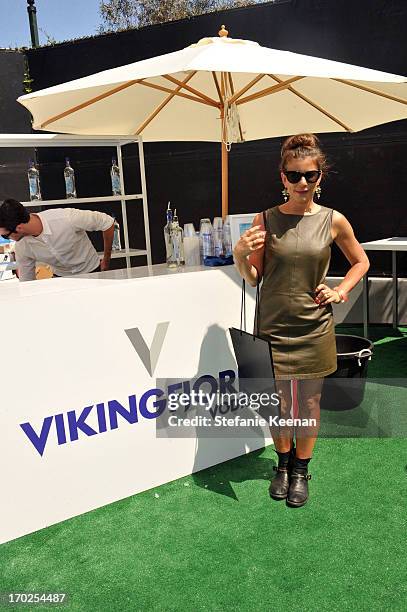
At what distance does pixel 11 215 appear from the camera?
11.8ft

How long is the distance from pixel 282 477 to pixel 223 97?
7.16 feet

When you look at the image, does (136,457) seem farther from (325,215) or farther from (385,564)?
(325,215)

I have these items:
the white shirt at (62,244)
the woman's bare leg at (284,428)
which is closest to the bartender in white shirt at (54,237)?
the white shirt at (62,244)

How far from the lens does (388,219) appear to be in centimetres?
595

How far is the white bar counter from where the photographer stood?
2.49 meters

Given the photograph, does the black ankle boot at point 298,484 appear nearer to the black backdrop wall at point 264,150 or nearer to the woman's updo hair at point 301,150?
the woman's updo hair at point 301,150

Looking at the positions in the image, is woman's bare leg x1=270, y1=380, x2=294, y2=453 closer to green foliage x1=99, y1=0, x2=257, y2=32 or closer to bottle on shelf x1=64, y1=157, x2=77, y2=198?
bottle on shelf x1=64, y1=157, x2=77, y2=198

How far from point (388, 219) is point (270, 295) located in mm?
3851

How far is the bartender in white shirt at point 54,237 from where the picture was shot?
3699 millimetres

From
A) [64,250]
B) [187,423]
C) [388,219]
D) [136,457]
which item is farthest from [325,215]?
[388,219]
